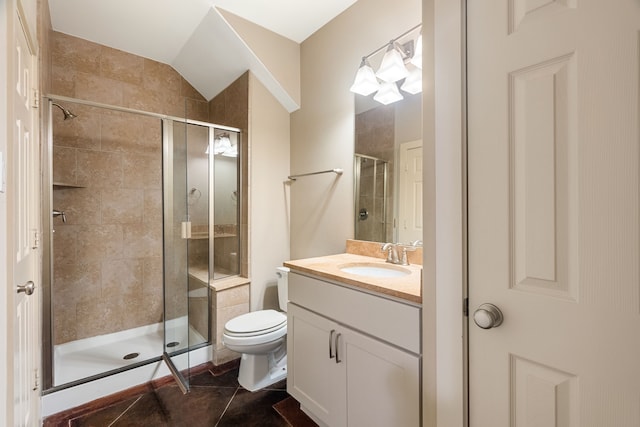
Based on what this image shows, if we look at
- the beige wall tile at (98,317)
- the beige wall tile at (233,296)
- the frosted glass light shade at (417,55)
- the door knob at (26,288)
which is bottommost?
the beige wall tile at (98,317)

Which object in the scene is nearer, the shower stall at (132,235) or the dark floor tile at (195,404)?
the dark floor tile at (195,404)

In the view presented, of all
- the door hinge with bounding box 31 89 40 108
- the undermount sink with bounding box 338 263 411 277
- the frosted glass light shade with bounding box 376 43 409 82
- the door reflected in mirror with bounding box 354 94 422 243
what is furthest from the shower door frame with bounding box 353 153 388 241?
the door hinge with bounding box 31 89 40 108

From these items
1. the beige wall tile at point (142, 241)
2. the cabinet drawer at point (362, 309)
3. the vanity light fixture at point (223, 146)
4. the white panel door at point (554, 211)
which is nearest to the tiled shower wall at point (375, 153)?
the cabinet drawer at point (362, 309)

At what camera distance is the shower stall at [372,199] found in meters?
1.82

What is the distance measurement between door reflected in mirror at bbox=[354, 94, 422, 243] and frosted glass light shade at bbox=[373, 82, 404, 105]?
4 centimetres

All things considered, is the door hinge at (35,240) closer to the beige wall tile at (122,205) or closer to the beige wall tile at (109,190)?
the beige wall tile at (109,190)

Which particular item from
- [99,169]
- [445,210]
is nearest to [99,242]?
[99,169]

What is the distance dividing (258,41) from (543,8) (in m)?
2.01

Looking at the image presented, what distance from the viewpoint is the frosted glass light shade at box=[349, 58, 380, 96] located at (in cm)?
176

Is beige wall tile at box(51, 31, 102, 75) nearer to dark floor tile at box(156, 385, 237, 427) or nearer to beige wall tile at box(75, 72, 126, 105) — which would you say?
beige wall tile at box(75, 72, 126, 105)

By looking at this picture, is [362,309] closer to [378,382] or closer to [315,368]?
[378,382]

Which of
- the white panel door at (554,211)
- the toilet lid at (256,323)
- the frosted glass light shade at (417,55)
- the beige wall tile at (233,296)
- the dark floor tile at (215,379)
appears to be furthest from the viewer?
the beige wall tile at (233,296)

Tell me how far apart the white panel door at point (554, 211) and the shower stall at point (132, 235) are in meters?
1.89

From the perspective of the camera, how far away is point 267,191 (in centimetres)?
244
